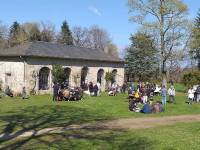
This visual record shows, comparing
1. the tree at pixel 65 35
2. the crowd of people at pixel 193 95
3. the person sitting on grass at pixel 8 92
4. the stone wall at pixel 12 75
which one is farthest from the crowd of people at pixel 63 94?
the tree at pixel 65 35

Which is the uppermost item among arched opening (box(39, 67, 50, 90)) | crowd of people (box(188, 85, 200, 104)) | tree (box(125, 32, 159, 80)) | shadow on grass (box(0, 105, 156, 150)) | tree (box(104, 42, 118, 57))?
tree (box(104, 42, 118, 57))

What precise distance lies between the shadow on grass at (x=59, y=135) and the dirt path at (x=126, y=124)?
12 centimetres

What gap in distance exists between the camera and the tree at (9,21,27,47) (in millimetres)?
83562

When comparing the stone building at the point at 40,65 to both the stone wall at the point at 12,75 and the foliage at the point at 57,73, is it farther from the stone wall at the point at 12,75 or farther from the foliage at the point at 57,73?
the foliage at the point at 57,73

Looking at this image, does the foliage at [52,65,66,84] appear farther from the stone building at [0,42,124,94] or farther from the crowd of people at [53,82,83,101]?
the crowd of people at [53,82,83,101]

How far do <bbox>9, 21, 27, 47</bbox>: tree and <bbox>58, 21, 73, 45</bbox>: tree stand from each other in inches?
335

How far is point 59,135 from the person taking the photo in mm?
16516

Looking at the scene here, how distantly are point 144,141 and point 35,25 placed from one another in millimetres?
80342

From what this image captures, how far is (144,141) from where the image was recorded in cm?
1572

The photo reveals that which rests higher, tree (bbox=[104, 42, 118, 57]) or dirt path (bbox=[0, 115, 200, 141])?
tree (bbox=[104, 42, 118, 57])

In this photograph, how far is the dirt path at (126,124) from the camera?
16.5 m

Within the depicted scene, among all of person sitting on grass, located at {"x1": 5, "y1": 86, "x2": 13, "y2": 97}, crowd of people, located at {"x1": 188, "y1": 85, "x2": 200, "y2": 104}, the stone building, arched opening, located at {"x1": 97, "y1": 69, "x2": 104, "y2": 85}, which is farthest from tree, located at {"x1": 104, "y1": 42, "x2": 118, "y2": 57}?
crowd of people, located at {"x1": 188, "y1": 85, "x2": 200, "y2": 104}

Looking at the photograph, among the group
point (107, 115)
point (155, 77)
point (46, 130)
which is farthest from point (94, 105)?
point (155, 77)

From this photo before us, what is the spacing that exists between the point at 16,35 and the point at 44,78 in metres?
46.5
